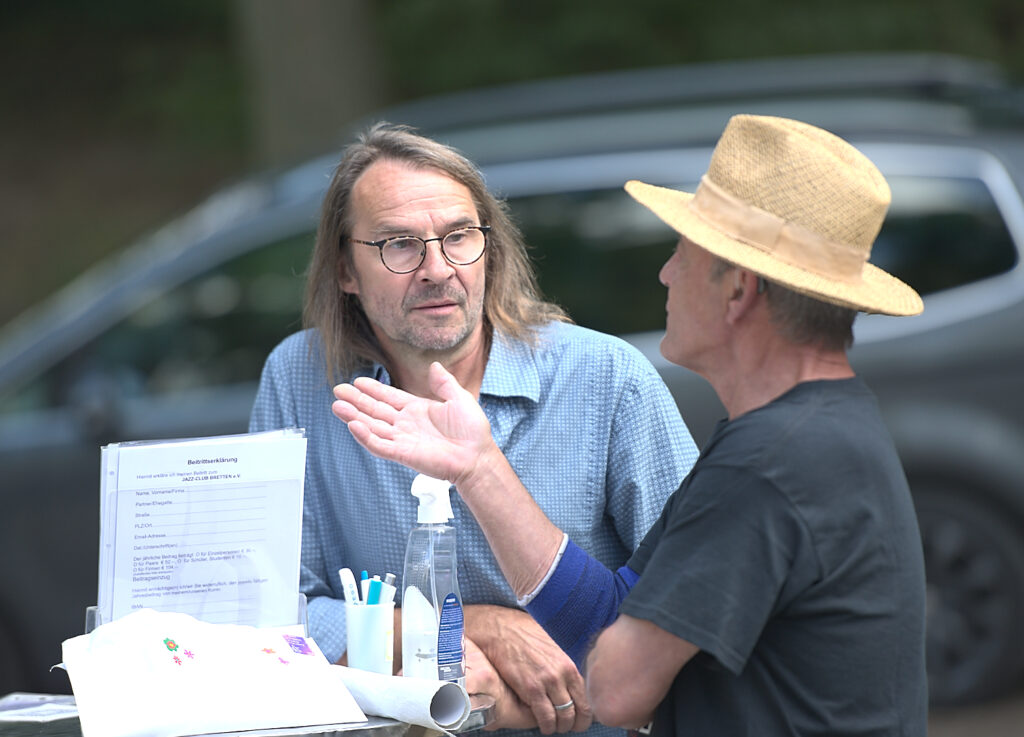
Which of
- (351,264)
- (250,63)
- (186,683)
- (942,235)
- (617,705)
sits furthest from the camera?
(250,63)

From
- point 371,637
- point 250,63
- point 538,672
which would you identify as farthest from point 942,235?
point 250,63

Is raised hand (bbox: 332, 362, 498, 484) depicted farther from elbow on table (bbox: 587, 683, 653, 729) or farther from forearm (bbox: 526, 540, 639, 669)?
elbow on table (bbox: 587, 683, 653, 729)

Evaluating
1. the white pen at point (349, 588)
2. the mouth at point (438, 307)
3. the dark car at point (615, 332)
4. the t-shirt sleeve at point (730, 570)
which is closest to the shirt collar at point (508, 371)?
the mouth at point (438, 307)

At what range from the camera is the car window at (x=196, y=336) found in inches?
195

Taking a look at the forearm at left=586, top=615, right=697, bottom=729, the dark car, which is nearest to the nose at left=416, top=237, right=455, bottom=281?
the forearm at left=586, top=615, right=697, bottom=729

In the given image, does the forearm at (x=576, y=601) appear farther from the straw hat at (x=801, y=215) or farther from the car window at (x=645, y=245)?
the car window at (x=645, y=245)

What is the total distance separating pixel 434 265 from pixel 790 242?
0.88 m

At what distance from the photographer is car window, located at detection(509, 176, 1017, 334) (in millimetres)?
4879

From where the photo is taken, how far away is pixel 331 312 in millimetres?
2855

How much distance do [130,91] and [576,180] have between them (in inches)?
349

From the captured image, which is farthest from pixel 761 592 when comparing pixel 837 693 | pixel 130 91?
pixel 130 91

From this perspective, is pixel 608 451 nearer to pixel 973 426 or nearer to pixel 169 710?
pixel 169 710

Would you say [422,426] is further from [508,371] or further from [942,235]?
[942,235]

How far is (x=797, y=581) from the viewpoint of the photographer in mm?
1818
